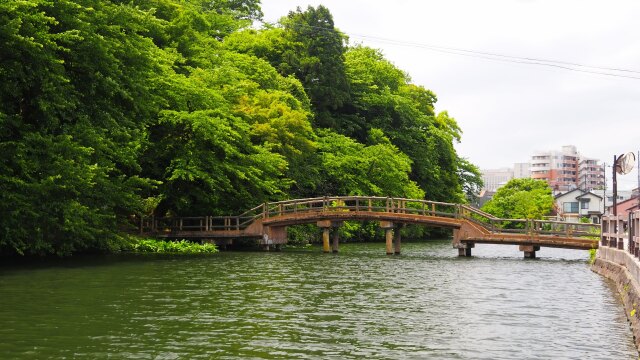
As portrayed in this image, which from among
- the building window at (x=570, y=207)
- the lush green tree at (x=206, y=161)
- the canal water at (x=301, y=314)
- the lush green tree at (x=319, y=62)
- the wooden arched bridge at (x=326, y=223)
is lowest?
the canal water at (x=301, y=314)

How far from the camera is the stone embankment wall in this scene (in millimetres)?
12834

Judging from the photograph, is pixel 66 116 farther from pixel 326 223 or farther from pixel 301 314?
pixel 326 223

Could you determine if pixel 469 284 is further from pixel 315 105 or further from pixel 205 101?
Result: pixel 315 105

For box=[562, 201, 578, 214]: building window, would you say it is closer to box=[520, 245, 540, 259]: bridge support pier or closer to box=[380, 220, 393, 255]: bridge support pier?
box=[520, 245, 540, 259]: bridge support pier

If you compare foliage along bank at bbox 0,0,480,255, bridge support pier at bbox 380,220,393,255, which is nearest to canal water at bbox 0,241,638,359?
foliage along bank at bbox 0,0,480,255

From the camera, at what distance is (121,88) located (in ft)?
86.3

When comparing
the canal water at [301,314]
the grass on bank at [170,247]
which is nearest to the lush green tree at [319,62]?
the grass on bank at [170,247]

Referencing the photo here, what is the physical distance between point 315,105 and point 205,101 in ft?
71.0

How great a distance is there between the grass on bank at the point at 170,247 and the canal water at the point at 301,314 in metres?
8.29

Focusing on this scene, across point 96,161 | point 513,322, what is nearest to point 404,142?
point 96,161

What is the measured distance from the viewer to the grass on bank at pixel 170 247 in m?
33.4

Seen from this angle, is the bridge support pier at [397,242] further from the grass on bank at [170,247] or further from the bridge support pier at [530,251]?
the grass on bank at [170,247]

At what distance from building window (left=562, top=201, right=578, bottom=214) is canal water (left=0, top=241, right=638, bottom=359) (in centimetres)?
7470

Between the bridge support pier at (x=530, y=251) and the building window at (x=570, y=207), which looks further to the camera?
the building window at (x=570, y=207)
